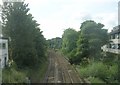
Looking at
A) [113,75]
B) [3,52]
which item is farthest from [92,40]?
[3,52]

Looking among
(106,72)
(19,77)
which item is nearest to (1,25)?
(19,77)

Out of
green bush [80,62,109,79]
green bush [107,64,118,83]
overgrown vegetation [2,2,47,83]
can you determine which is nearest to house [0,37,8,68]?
overgrown vegetation [2,2,47,83]

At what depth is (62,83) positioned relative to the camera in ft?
106

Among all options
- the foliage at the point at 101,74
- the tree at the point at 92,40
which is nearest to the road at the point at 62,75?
the foliage at the point at 101,74

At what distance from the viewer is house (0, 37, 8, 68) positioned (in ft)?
119

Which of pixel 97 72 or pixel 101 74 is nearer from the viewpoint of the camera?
pixel 101 74

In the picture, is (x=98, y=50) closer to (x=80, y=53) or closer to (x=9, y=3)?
(x=80, y=53)

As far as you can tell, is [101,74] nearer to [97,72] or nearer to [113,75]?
[97,72]

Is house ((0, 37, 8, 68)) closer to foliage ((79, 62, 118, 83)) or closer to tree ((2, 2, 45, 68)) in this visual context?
tree ((2, 2, 45, 68))

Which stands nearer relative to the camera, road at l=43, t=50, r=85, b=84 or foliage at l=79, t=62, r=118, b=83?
foliage at l=79, t=62, r=118, b=83

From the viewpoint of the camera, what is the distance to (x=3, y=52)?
37.5m

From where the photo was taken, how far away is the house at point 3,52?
36.2 metres

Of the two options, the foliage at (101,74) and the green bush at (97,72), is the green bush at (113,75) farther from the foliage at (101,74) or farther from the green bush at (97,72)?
the green bush at (97,72)

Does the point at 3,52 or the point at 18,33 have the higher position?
the point at 18,33
